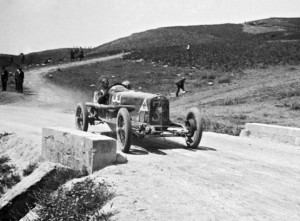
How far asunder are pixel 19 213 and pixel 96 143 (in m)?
1.80

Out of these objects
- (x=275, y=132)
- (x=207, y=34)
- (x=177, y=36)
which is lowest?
(x=275, y=132)

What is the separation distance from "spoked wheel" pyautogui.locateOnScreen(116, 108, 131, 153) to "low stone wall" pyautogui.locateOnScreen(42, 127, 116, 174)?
3.49ft

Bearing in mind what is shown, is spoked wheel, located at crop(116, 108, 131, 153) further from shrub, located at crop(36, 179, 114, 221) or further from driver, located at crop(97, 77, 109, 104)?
shrub, located at crop(36, 179, 114, 221)

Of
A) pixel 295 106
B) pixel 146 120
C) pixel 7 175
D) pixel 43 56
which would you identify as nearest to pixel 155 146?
pixel 146 120

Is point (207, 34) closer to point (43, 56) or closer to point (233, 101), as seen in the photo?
point (43, 56)

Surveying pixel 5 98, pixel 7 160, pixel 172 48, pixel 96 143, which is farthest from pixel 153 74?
pixel 96 143

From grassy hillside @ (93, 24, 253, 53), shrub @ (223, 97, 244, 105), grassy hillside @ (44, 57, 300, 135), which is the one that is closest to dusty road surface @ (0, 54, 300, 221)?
grassy hillside @ (44, 57, 300, 135)

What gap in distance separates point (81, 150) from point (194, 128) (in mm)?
3250

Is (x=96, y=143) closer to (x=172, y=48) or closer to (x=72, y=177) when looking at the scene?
(x=72, y=177)

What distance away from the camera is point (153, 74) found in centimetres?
3712

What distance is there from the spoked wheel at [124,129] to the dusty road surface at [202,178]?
0.30 metres

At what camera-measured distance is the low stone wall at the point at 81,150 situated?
26.5 ft

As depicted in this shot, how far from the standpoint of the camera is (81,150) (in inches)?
332

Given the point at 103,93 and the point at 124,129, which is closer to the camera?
the point at 124,129
